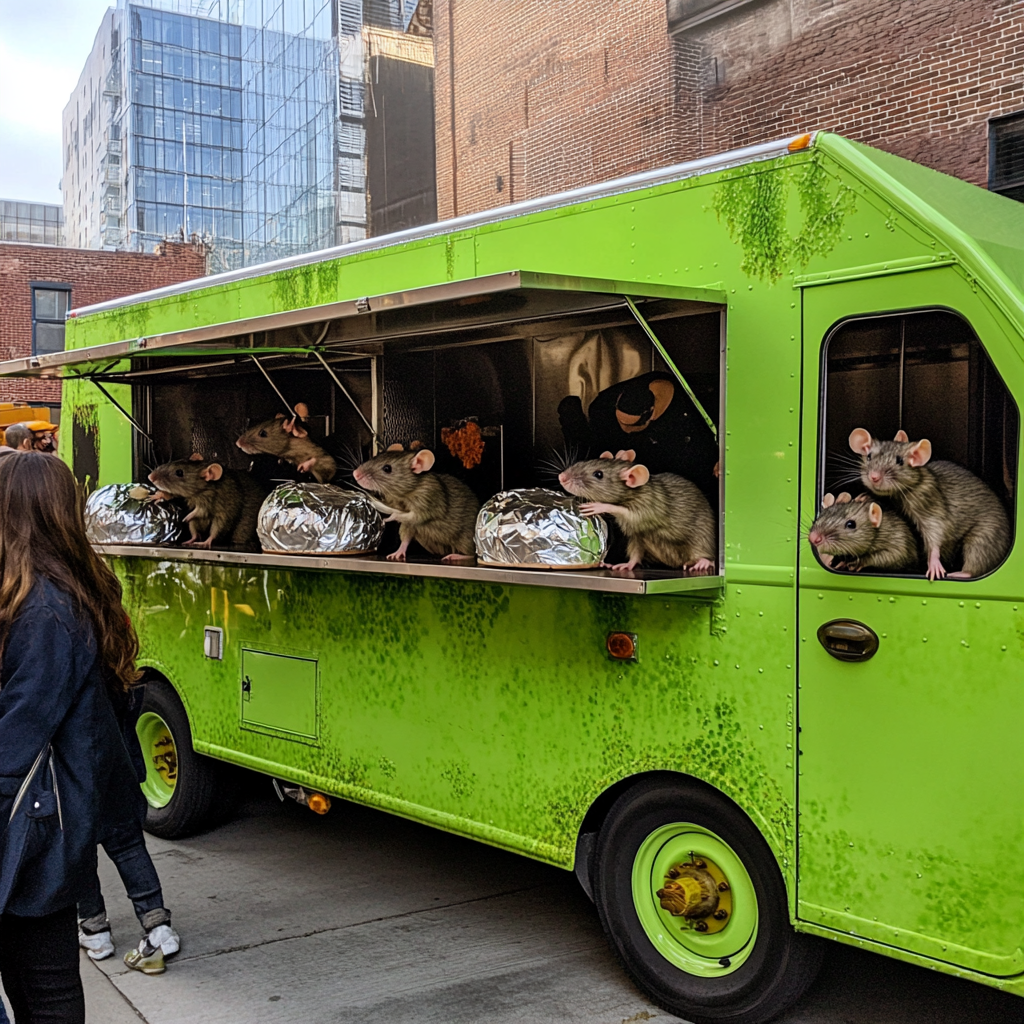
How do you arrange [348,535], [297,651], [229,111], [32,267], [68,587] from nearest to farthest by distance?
[68,587], [348,535], [297,651], [32,267], [229,111]

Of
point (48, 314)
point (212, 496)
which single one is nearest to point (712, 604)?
point (212, 496)

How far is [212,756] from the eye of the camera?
619 cm

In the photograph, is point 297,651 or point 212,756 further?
point 212,756

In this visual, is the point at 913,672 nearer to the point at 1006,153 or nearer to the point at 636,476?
the point at 636,476

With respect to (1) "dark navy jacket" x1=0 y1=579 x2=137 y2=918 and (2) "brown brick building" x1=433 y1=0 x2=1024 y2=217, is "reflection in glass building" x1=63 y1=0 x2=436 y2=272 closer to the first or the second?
(2) "brown brick building" x1=433 y1=0 x2=1024 y2=217

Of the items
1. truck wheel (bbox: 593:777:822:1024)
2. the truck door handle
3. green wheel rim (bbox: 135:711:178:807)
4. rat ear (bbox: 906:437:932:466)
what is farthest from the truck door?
green wheel rim (bbox: 135:711:178:807)

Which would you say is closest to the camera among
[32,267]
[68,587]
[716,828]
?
[68,587]

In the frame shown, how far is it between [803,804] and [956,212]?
6.47 ft

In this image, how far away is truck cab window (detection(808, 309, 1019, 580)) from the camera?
322 centimetres

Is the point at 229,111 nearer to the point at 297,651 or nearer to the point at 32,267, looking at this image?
the point at 32,267

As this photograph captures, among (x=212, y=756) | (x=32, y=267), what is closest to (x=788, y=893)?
(x=212, y=756)

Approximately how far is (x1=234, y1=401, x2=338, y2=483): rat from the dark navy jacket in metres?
2.84

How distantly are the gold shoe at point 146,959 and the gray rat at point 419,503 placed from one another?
201 centimetres

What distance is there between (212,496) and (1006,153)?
8.37m
